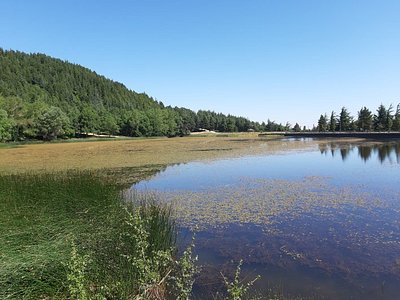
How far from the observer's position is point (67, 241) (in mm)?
5820

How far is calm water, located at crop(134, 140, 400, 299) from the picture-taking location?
6.40 meters

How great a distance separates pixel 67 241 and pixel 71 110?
10743cm

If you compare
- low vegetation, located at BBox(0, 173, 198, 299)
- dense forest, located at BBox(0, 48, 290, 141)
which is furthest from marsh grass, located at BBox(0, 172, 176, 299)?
dense forest, located at BBox(0, 48, 290, 141)

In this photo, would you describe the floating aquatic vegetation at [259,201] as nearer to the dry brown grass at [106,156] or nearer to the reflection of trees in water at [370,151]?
the dry brown grass at [106,156]

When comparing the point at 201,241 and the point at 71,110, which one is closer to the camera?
the point at 201,241

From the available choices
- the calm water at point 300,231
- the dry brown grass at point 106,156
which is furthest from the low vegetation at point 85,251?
the dry brown grass at point 106,156

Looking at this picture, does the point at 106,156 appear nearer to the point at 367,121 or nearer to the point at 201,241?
the point at 201,241

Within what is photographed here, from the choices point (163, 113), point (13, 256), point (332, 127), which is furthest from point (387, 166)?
point (163, 113)

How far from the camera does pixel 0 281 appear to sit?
4.25m

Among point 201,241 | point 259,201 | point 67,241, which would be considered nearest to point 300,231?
point 201,241

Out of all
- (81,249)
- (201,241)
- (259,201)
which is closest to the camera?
(81,249)

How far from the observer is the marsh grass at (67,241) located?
4758 mm

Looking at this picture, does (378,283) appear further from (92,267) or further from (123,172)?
(123,172)

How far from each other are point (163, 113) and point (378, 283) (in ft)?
401
